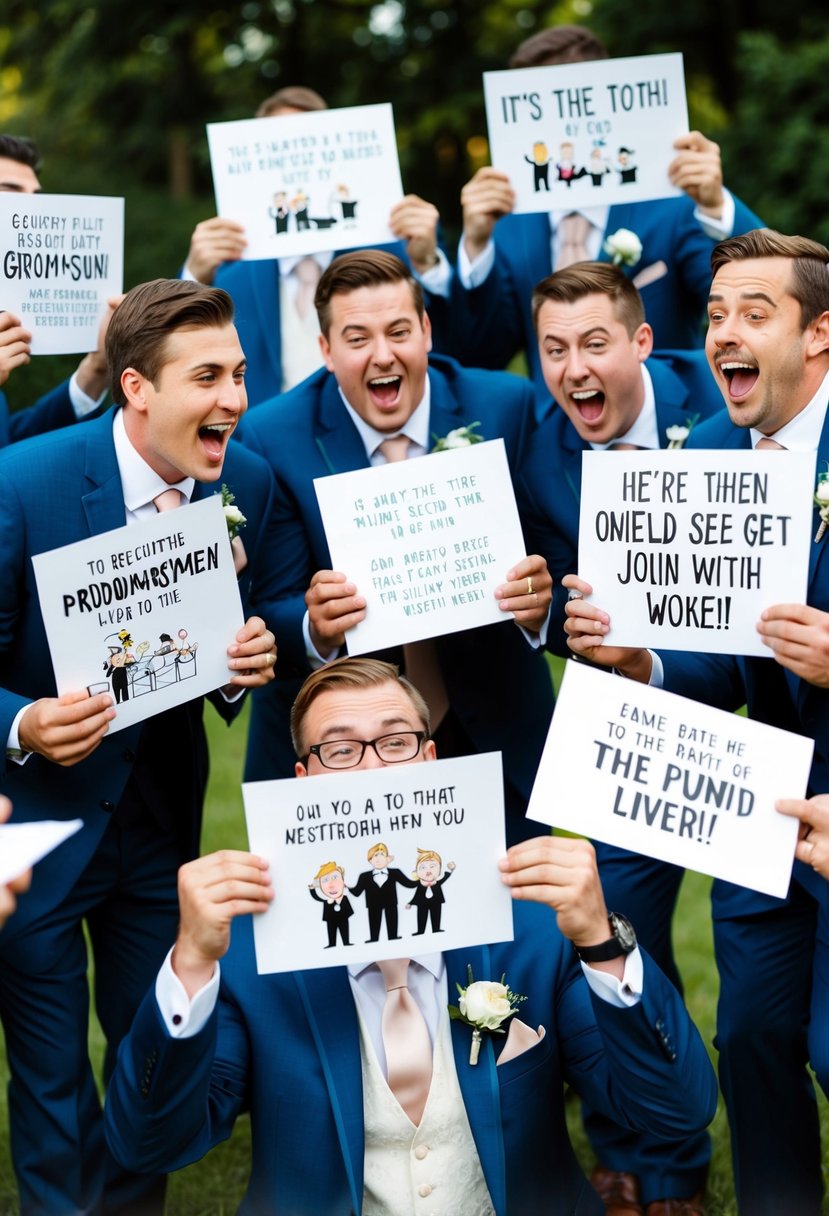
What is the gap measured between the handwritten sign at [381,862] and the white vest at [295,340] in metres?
3.33

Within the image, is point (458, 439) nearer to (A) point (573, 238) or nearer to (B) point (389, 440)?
(B) point (389, 440)

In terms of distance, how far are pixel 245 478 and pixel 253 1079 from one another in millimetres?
1849

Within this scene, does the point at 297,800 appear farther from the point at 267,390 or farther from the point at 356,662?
the point at 267,390

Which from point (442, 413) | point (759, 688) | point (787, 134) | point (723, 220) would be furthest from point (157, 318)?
point (787, 134)

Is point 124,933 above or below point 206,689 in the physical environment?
below

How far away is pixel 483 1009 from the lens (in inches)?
149

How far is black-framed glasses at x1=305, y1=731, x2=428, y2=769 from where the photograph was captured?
4.02 m

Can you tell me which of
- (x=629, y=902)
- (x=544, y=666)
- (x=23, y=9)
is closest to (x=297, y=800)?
(x=629, y=902)

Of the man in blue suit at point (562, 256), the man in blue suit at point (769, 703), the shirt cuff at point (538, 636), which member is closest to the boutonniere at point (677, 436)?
the man in blue suit at point (769, 703)

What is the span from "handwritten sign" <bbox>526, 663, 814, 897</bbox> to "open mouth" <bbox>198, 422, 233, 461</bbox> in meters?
1.30

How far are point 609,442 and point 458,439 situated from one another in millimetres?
577

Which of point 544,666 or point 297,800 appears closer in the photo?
point 297,800

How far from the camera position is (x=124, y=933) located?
4.85m

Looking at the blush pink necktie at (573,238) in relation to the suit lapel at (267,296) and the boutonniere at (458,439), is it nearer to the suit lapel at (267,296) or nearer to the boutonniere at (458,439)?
the suit lapel at (267,296)
